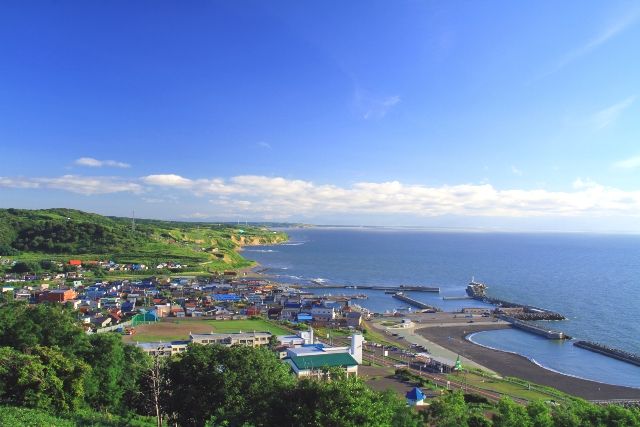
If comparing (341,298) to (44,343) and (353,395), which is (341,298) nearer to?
(44,343)

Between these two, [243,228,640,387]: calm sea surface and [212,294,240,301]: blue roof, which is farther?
[212,294,240,301]: blue roof

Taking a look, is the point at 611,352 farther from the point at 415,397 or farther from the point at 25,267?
the point at 25,267

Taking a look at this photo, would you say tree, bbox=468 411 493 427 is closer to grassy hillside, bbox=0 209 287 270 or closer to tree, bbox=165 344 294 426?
tree, bbox=165 344 294 426

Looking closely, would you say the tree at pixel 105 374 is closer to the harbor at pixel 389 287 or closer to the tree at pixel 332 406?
the tree at pixel 332 406

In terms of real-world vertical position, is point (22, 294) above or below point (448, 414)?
below

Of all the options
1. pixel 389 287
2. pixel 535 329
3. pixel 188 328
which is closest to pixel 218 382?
pixel 188 328

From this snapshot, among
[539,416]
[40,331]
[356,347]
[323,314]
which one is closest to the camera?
[539,416]

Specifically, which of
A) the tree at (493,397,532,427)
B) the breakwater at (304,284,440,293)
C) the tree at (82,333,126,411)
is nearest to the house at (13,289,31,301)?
the tree at (82,333,126,411)
